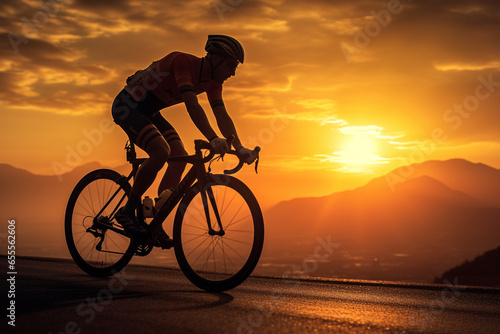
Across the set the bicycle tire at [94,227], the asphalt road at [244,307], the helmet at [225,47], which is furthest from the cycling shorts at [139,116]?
the asphalt road at [244,307]

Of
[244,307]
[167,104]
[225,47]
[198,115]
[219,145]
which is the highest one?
[225,47]

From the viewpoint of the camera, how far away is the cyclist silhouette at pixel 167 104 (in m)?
5.24

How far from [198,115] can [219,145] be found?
1.37 feet

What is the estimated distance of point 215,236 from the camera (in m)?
5.23

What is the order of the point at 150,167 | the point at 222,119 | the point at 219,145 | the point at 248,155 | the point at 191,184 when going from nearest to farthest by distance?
1. the point at 219,145
2. the point at 248,155
3. the point at 191,184
4. the point at 150,167
5. the point at 222,119

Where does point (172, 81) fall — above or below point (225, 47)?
below

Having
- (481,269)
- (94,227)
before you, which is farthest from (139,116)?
(481,269)

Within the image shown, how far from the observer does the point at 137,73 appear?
236 inches

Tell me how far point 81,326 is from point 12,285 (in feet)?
7.36

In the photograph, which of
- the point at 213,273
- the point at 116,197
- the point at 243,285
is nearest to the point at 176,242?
the point at 213,273

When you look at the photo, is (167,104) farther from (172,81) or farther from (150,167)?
(150,167)

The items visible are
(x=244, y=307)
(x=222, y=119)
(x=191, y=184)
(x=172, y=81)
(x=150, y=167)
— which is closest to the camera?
(x=244, y=307)

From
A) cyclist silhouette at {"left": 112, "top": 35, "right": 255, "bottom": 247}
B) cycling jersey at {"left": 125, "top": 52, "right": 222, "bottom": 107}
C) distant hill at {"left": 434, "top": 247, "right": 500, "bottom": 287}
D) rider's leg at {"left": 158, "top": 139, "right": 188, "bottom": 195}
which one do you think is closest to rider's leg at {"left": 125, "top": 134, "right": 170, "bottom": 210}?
cyclist silhouette at {"left": 112, "top": 35, "right": 255, "bottom": 247}

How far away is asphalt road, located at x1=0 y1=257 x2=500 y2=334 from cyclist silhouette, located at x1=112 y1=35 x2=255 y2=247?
967mm
